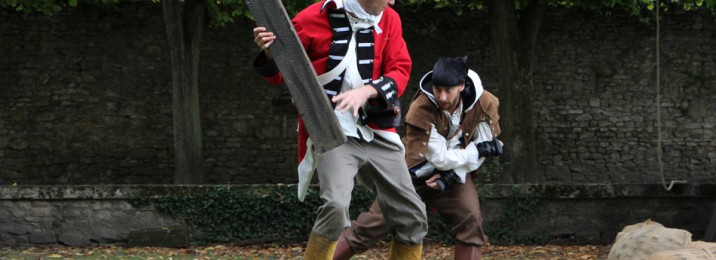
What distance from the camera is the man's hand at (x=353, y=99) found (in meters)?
4.34

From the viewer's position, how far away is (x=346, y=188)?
4.54 metres

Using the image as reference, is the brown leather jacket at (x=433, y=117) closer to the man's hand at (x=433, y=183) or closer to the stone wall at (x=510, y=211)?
the man's hand at (x=433, y=183)

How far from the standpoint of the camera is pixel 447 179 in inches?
231

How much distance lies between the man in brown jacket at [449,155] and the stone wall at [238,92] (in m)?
12.3

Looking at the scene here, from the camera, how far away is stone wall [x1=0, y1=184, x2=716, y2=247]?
9.61 metres

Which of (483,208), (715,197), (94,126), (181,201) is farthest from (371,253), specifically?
(94,126)

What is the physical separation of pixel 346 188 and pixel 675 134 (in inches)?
619

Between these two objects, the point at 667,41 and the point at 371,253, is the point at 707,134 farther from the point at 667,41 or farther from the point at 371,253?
the point at 371,253

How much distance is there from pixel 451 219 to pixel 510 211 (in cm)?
374

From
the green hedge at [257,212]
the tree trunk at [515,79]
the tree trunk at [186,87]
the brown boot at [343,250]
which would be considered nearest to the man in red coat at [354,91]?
the brown boot at [343,250]

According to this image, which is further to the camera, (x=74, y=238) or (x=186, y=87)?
(x=186, y=87)

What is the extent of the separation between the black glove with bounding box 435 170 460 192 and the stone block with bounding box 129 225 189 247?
171 inches

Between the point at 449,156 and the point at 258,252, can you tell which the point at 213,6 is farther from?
the point at 449,156

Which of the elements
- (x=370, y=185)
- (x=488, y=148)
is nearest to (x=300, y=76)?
(x=370, y=185)
